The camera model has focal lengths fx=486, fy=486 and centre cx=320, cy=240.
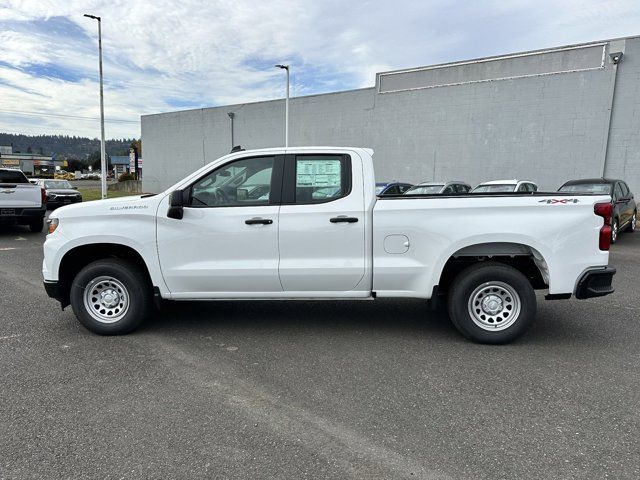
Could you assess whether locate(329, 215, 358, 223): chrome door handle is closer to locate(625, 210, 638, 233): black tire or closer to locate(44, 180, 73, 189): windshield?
locate(625, 210, 638, 233): black tire

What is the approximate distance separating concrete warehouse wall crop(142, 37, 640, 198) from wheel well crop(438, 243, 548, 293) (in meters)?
17.4

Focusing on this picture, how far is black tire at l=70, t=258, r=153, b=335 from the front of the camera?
5031mm

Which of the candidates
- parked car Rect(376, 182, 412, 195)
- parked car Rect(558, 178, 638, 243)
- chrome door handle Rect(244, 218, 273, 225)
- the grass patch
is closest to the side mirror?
chrome door handle Rect(244, 218, 273, 225)

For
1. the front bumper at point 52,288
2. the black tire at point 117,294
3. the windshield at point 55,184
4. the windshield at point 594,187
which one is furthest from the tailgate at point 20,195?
the windshield at point 594,187

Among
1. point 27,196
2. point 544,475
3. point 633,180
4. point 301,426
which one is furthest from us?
point 633,180

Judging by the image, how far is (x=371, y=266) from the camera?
15.9 feet

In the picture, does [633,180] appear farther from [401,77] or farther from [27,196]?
[27,196]

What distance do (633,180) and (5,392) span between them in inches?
859

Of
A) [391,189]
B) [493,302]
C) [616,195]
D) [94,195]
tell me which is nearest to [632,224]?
[616,195]

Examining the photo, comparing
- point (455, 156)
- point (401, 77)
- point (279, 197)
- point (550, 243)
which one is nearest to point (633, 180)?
point (455, 156)

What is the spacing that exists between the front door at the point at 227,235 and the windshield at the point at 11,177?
1090 cm

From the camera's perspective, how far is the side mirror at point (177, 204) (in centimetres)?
473

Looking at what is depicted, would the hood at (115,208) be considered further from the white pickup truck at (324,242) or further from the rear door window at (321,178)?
the rear door window at (321,178)

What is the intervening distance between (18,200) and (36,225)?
48.1 inches
